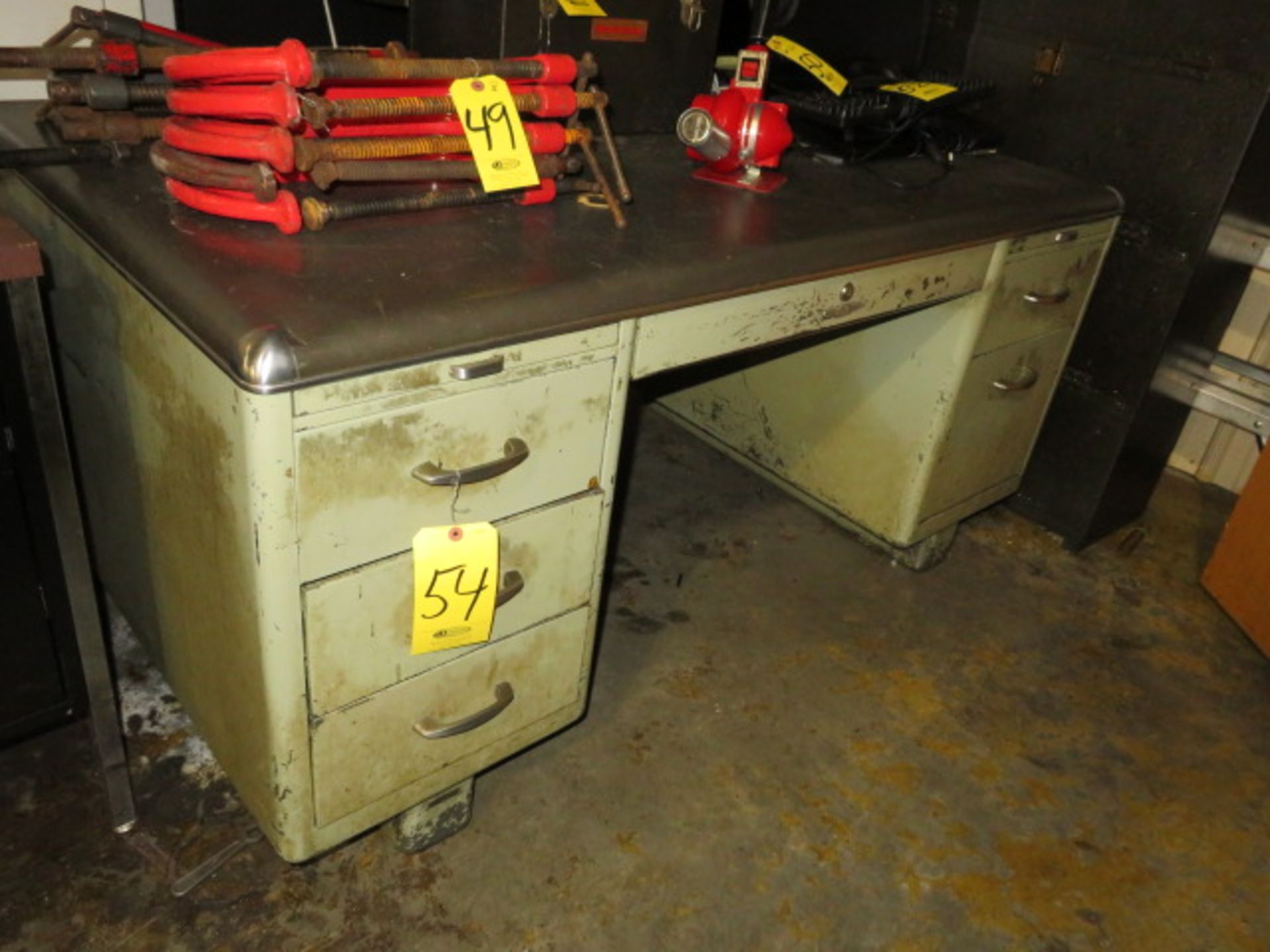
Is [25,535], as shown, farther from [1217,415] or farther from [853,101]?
[1217,415]

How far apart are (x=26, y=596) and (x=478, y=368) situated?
2.20 feet

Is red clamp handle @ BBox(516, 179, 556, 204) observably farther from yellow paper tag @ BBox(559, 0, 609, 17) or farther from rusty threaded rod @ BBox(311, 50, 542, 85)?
yellow paper tag @ BBox(559, 0, 609, 17)

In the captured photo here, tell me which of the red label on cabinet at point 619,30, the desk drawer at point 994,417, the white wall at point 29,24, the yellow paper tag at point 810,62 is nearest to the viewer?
the white wall at point 29,24

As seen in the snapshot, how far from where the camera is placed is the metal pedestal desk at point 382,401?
2.90 ft

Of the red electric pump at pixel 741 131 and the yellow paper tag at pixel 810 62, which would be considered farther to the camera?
the yellow paper tag at pixel 810 62

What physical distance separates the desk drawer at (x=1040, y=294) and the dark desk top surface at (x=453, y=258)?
0.19 m

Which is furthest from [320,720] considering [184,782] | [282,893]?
[184,782]

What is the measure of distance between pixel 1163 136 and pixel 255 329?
1.62m

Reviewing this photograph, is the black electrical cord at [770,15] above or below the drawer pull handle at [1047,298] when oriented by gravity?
above

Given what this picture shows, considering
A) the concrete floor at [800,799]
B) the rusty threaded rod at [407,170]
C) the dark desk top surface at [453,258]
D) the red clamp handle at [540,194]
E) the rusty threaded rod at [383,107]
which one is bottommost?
the concrete floor at [800,799]

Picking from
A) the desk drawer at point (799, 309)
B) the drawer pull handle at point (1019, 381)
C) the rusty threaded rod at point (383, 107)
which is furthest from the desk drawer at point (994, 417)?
the rusty threaded rod at point (383, 107)

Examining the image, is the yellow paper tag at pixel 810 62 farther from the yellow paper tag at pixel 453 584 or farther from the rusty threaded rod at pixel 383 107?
the yellow paper tag at pixel 453 584

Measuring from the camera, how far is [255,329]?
0.81 m

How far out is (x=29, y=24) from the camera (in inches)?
53.2
